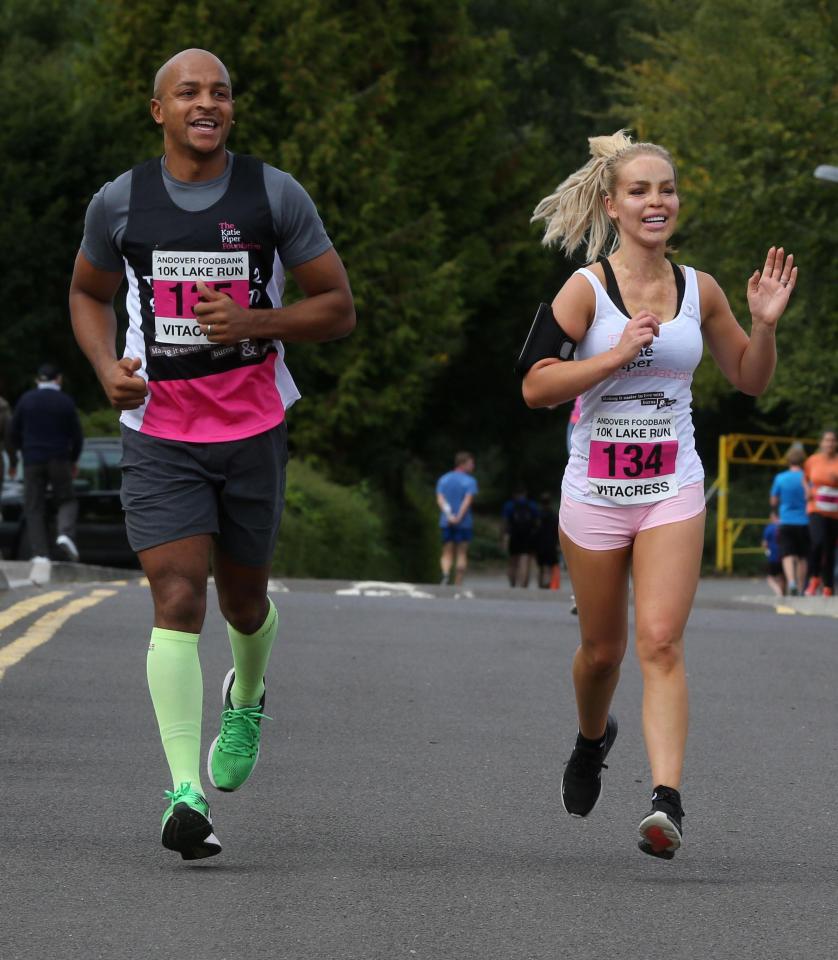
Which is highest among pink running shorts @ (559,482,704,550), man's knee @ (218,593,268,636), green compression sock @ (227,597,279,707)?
pink running shorts @ (559,482,704,550)

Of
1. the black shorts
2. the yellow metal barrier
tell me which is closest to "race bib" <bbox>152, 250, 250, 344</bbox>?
the black shorts

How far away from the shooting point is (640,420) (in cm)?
604

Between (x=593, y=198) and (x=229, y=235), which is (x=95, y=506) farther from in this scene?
(x=229, y=235)

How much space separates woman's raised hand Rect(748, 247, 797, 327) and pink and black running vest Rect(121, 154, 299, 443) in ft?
4.56

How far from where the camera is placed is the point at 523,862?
588cm

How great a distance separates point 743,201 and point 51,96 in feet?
39.3

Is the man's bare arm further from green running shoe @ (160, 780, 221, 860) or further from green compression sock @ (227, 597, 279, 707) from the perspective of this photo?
green running shoe @ (160, 780, 221, 860)

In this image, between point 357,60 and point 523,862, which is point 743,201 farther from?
point 523,862

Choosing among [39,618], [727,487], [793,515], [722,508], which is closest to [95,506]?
[793,515]

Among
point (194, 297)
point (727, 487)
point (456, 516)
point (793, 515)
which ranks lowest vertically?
point (727, 487)

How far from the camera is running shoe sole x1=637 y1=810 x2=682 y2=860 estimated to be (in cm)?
553

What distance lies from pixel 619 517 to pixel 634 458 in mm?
175

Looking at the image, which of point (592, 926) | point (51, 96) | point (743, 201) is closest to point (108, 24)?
point (51, 96)

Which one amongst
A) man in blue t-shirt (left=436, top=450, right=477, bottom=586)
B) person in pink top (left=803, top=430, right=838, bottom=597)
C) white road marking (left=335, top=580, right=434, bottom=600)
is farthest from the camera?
man in blue t-shirt (left=436, top=450, right=477, bottom=586)
